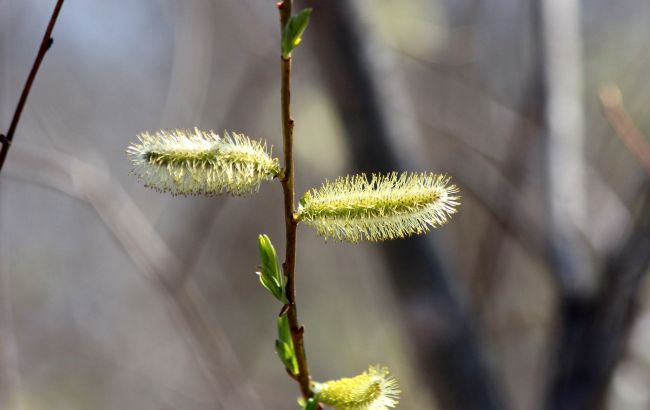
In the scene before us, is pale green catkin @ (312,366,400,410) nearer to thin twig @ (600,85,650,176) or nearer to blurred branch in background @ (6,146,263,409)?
thin twig @ (600,85,650,176)

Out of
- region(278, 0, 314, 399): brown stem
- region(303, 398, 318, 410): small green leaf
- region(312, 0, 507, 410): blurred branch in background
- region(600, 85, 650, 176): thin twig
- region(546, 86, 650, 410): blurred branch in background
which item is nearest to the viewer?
region(278, 0, 314, 399): brown stem

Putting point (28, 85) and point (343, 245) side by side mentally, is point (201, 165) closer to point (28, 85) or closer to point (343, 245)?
point (28, 85)

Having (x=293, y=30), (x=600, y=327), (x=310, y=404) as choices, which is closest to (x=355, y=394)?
(x=310, y=404)

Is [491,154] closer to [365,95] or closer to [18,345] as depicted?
[365,95]

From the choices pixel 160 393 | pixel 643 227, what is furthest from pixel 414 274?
pixel 160 393

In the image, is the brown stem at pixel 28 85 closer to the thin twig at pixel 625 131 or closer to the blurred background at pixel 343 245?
the thin twig at pixel 625 131

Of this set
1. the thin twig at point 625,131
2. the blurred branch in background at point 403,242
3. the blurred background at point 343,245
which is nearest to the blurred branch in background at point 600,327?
the blurred background at point 343,245

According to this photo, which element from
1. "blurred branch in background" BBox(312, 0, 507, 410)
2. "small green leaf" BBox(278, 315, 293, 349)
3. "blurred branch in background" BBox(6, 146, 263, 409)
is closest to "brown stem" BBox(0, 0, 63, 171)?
"small green leaf" BBox(278, 315, 293, 349)
